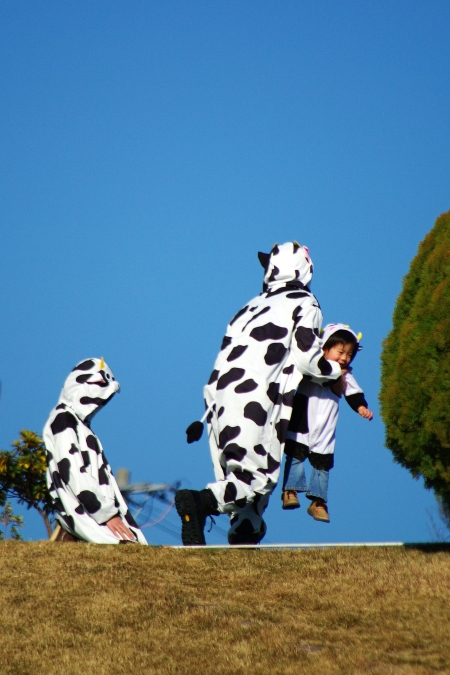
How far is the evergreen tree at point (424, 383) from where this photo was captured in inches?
304

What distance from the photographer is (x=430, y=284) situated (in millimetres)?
8266

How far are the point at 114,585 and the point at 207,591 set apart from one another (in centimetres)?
73

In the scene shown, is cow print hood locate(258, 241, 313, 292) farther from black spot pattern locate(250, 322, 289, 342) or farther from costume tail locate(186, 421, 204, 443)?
costume tail locate(186, 421, 204, 443)

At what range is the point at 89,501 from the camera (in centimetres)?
951

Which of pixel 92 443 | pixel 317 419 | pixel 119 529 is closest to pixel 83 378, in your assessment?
pixel 92 443

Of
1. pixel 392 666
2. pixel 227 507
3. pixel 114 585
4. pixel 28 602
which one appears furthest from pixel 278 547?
pixel 392 666

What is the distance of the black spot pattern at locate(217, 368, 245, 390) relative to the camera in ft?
30.8

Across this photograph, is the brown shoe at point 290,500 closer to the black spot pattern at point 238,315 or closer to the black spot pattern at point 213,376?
the black spot pattern at point 213,376

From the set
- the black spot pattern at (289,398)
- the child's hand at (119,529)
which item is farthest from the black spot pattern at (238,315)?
the child's hand at (119,529)

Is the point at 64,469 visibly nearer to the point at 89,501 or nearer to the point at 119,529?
the point at 89,501

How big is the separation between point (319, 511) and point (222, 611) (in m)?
2.27

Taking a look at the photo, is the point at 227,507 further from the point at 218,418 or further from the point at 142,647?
the point at 142,647

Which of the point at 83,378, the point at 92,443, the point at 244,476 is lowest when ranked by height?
the point at 244,476

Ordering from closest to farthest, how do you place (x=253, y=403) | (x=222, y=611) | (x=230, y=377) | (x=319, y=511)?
(x=222, y=611) < (x=319, y=511) < (x=253, y=403) < (x=230, y=377)
